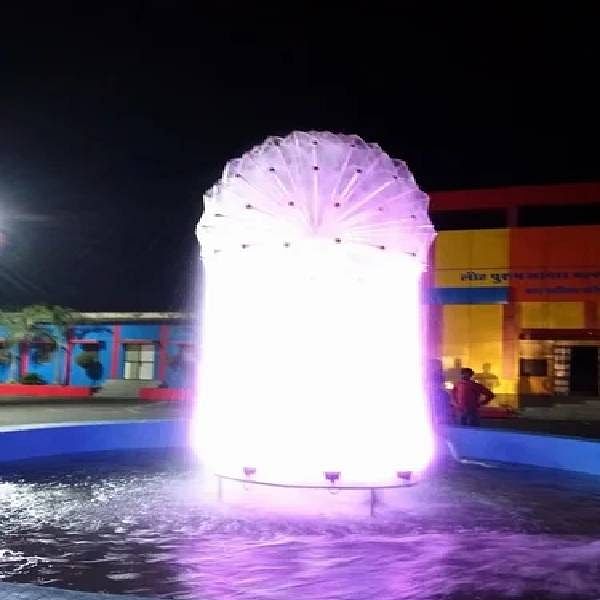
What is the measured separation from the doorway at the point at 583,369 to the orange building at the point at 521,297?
0.04m

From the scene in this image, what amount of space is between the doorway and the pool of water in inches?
834

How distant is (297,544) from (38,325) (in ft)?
109

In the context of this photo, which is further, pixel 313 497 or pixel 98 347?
pixel 98 347

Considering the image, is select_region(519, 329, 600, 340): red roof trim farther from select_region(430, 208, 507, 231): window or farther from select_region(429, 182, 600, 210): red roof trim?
select_region(430, 208, 507, 231): window

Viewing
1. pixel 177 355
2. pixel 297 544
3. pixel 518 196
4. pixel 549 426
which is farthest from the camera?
pixel 177 355

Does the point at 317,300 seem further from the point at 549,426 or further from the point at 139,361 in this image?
the point at 139,361

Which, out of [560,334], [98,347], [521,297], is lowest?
[98,347]

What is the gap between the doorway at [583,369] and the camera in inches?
1187

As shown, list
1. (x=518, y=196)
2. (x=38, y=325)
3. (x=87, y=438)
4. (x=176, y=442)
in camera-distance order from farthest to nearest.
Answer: (x=38, y=325) < (x=518, y=196) < (x=176, y=442) < (x=87, y=438)

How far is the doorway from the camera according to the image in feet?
98.9

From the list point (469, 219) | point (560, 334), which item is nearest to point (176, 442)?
point (560, 334)

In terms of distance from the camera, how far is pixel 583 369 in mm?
30359

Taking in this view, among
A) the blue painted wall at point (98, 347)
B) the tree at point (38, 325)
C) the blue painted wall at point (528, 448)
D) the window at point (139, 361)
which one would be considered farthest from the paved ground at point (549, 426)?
the tree at point (38, 325)

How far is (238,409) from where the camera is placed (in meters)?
8.71
